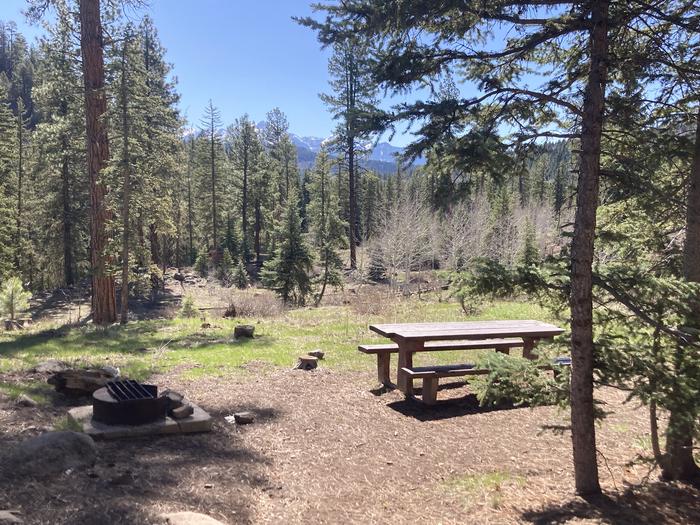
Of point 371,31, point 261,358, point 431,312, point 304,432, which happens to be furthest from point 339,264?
point 371,31

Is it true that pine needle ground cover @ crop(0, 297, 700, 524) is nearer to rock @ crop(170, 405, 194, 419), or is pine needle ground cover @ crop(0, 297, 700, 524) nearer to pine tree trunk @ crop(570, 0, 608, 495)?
rock @ crop(170, 405, 194, 419)

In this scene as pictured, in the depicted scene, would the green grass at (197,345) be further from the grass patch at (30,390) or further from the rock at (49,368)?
the grass patch at (30,390)

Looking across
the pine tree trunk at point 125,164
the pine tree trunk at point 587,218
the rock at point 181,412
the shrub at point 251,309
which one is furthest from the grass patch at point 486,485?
the shrub at point 251,309

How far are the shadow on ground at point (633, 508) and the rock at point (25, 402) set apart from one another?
16.4 feet

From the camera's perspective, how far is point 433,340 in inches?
260

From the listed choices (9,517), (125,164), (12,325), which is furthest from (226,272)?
(9,517)

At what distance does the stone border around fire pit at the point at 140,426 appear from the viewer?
467 centimetres

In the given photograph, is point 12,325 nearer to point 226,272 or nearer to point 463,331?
point 463,331

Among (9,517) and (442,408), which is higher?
(9,517)

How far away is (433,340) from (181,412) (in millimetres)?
3233

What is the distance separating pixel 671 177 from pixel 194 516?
5924 mm

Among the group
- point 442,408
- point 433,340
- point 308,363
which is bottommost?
point 442,408

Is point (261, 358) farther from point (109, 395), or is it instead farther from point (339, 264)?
point (339, 264)

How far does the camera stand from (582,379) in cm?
389
